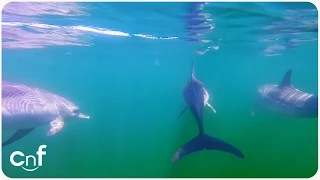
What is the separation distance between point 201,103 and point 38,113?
4.28 meters

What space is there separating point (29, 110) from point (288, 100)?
761cm

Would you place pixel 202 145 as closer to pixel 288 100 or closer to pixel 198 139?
pixel 198 139

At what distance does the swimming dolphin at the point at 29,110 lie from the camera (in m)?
8.60

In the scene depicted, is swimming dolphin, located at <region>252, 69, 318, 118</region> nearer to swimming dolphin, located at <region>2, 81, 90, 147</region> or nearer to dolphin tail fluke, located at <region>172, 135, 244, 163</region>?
dolphin tail fluke, located at <region>172, 135, 244, 163</region>

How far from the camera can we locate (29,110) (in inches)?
348

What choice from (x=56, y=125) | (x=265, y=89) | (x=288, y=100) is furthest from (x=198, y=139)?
(x=265, y=89)

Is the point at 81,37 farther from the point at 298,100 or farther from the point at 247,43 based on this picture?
the point at 298,100

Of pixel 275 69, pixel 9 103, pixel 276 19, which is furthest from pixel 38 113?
pixel 275 69

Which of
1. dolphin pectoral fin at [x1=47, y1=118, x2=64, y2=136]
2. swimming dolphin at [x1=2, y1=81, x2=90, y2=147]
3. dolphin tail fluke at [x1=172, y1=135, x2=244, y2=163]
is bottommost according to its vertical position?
dolphin tail fluke at [x1=172, y1=135, x2=244, y2=163]

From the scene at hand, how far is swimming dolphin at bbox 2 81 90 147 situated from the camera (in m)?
8.60

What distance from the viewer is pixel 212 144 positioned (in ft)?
29.5

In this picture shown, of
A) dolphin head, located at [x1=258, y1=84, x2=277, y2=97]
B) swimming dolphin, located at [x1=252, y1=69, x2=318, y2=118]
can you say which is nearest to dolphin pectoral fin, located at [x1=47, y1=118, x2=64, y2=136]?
swimming dolphin, located at [x1=252, y1=69, x2=318, y2=118]

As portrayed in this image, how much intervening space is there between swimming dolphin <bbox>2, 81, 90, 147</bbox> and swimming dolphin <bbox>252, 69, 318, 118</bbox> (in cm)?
660

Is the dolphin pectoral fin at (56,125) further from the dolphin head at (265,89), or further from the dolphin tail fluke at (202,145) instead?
the dolphin head at (265,89)
